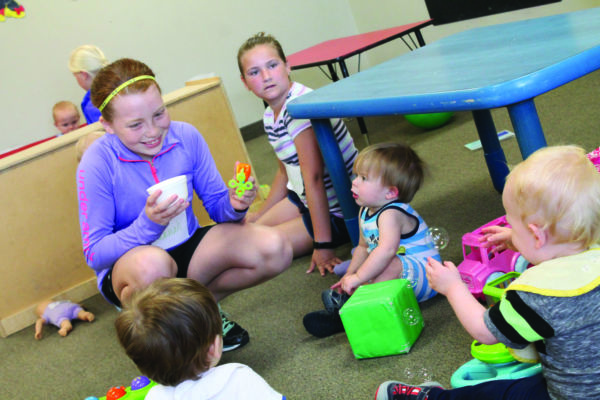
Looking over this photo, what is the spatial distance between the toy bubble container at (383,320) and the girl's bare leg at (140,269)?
20.9 inches

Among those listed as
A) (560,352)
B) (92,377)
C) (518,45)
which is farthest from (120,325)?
(518,45)

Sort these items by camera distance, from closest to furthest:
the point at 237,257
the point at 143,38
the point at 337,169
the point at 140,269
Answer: the point at 140,269 → the point at 237,257 → the point at 337,169 → the point at 143,38

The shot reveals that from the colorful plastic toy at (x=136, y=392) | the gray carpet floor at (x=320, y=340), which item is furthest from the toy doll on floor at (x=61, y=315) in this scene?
the colorful plastic toy at (x=136, y=392)

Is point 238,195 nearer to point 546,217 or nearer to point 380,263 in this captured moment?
point 380,263

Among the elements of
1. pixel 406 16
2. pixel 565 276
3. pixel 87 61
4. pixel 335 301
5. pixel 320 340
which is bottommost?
pixel 320 340

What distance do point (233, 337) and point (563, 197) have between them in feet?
4.01

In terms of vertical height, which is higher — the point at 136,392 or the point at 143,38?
the point at 143,38

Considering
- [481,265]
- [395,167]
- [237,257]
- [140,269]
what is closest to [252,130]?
[237,257]

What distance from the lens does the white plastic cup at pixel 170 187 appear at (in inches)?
61.8

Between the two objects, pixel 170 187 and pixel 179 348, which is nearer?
pixel 179 348

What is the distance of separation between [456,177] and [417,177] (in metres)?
1.01

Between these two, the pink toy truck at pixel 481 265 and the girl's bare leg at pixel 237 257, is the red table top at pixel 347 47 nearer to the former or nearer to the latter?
the girl's bare leg at pixel 237 257

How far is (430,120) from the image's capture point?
3664 mm

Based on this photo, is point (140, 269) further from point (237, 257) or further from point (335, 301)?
point (335, 301)
